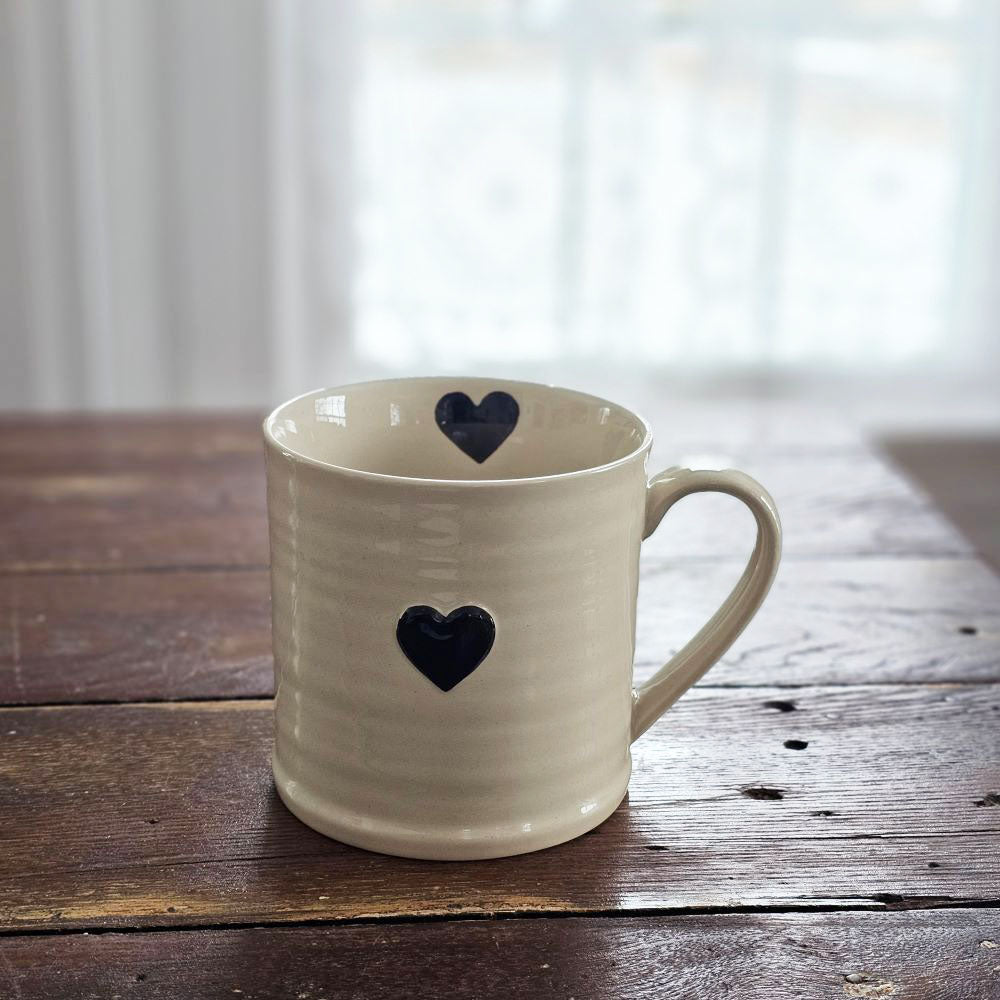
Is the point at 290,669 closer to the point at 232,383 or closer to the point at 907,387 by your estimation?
the point at 232,383

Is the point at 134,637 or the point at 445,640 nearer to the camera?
the point at 445,640

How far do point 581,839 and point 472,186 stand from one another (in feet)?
4.86

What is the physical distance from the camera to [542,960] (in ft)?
1.29

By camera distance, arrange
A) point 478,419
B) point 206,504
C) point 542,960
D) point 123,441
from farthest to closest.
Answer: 1. point 123,441
2. point 206,504
3. point 478,419
4. point 542,960

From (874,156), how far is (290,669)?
5.36ft

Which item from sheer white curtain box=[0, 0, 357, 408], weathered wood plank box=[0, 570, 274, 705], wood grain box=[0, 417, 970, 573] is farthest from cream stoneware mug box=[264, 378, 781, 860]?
sheer white curtain box=[0, 0, 357, 408]

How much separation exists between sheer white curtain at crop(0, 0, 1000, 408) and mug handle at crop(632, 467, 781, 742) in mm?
1397

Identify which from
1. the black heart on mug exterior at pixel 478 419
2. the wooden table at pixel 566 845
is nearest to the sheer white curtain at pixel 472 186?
the wooden table at pixel 566 845

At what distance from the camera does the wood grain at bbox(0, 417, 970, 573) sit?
2.45 ft

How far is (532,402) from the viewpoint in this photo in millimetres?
533

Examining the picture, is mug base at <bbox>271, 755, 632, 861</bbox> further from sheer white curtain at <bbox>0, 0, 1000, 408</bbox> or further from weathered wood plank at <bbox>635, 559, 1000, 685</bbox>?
sheer white curtain at <bbox>0, 0, 1000, 408</bbox>

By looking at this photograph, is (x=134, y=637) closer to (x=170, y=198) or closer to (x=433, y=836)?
(x=433, y=836)

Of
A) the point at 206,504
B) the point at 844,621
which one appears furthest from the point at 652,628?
the point at 206,504

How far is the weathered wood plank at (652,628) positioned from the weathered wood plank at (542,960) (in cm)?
18
